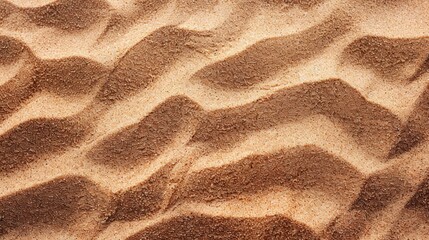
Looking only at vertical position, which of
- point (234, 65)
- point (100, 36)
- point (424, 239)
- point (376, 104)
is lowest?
point (424, 239)

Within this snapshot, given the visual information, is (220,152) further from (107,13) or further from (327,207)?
(107,13)

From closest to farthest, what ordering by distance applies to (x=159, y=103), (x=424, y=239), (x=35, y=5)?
(x=424, y=239), (x=159, y=103), (x=35, y=5)

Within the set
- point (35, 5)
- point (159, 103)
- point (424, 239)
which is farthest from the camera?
point (35, 5)

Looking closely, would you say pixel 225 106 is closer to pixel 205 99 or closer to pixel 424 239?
pixel 205 99

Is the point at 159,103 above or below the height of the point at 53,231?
above

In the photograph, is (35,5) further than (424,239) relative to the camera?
Yes

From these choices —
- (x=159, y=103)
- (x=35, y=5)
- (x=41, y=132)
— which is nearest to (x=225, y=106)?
(x=159, y=103)

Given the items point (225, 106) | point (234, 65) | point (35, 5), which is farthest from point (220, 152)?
point (35, 5)
